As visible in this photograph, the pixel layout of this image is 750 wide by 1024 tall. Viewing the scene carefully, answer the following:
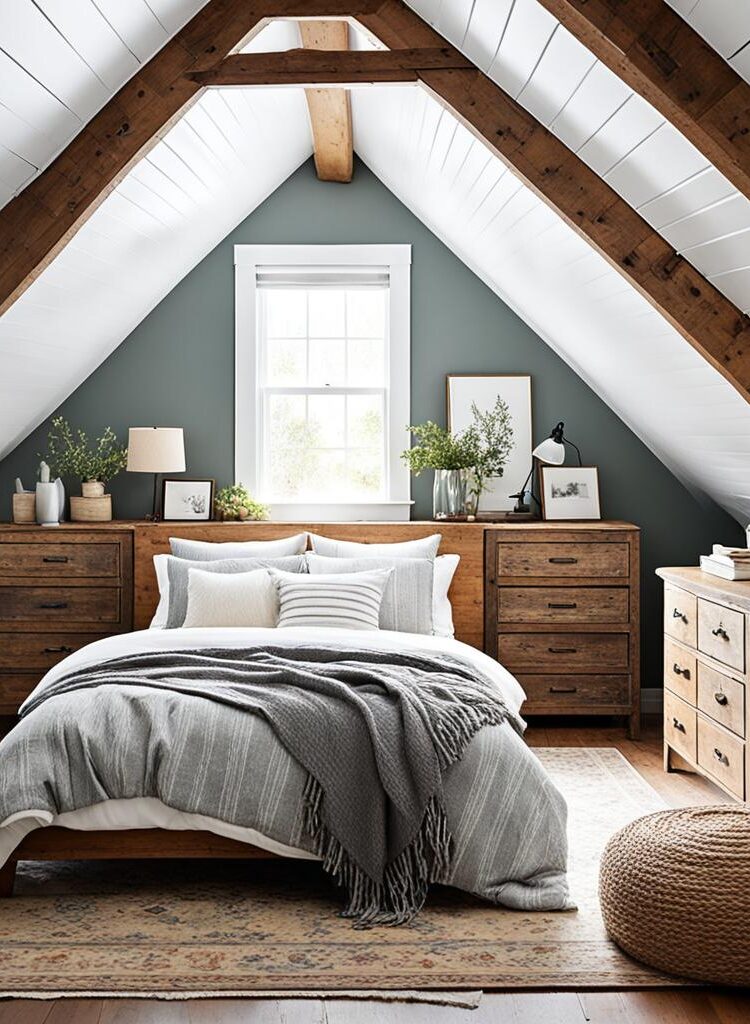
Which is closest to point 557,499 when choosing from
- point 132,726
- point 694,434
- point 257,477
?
point 694,434

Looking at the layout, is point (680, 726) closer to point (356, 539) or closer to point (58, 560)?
point (356, 539)

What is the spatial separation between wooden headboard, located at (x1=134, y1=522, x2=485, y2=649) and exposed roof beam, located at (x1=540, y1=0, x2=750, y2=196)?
284cm

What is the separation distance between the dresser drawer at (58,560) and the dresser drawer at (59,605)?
0.07 metres

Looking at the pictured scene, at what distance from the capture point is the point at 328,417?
5973 mm

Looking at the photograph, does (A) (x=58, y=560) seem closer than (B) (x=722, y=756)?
No

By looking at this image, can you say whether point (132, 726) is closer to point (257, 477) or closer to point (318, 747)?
point (318, 747)

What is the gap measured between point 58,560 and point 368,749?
2.53 meters

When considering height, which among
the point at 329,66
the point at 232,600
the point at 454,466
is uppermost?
the point at 329,66

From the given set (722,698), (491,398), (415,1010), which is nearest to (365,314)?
(491,398)

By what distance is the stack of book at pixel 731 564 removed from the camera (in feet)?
13.9

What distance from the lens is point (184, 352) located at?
232 inches

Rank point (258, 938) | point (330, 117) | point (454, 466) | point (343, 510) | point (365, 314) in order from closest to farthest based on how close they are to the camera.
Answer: point (258, 938), point (330, 117), point (454, 466), point (343, 510), point (365, 314)

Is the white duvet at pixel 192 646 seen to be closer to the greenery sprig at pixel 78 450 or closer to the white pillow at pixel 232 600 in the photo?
the white pillow at pixel 232 600

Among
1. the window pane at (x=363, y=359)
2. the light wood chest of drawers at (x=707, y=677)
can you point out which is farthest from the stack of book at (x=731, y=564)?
the window pane at (x=363, y=359)
